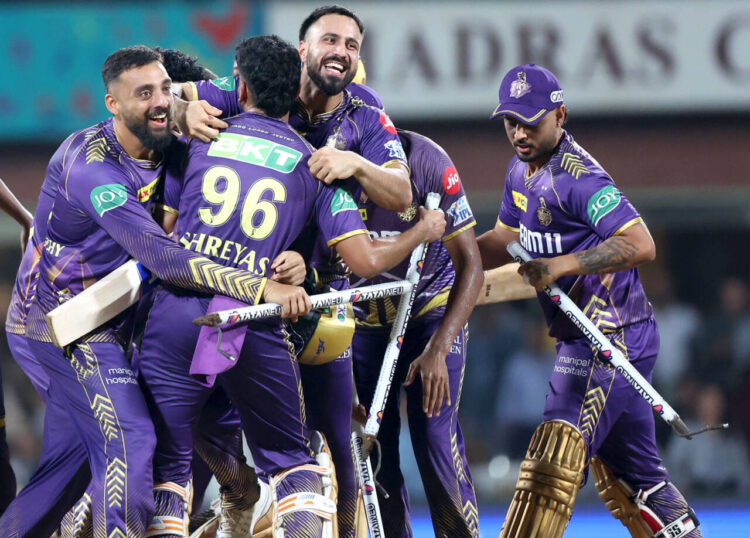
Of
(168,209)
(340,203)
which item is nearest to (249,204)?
(340,203)

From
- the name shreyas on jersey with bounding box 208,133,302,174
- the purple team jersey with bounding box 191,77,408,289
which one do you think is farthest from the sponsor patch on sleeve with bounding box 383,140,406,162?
the name shreyas on jersey with bounding box 208,133,302,174

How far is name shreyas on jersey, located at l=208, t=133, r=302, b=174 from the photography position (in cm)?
409

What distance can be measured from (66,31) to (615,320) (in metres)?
5.88

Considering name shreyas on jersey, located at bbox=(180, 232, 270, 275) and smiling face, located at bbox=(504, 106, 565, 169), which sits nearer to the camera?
name shreyas on jersey, located at bbox=(180, 232, 270, 275)

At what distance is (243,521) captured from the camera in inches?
205

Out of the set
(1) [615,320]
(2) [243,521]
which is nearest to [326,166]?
(1) [615,320]

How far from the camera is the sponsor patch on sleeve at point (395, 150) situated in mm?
4496

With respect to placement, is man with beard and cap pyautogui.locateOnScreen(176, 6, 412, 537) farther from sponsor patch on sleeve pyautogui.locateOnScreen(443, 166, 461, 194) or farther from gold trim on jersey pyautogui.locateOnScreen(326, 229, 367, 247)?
sponsor patch on sleeve pyautogui.locateOnScreen(443, 166, 461, 194)

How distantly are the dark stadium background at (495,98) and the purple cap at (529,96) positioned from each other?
14.2ft

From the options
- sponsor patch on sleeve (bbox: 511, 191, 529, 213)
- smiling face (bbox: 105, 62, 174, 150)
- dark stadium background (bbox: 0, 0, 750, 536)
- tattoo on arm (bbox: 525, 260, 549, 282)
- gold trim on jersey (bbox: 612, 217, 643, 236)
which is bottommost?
smiling face (bbox: 105, 62, 174, 150)

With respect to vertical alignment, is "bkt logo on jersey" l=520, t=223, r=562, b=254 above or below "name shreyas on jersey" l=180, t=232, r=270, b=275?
above

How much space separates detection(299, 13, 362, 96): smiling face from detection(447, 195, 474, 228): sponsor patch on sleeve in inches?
27.4

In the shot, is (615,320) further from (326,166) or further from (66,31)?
(66,31)

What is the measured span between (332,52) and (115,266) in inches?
49.4
